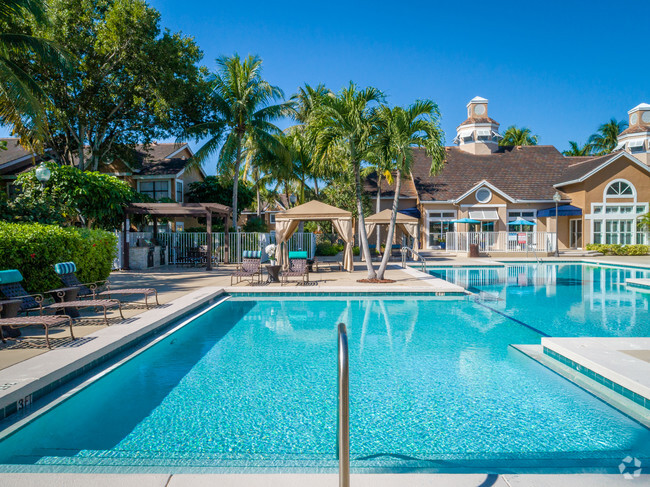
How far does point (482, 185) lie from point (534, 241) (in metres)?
5.27

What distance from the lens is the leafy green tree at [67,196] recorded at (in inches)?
561

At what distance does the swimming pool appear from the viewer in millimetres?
8711

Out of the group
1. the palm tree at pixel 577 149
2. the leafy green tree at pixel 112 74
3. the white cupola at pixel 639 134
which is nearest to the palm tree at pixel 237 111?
the leafy green tree at pixel 112 74

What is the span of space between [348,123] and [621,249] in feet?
76.5

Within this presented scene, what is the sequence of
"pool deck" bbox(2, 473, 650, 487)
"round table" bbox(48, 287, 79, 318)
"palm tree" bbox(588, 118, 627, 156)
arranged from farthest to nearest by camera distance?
"palm tree" bbox(588, 118, 627, 156) < "round table" bbox(48, 287, 79, 318) < "pool deck" bbox(2, 473, 650, 487)

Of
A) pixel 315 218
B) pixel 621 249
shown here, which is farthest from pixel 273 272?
pixel 621 249

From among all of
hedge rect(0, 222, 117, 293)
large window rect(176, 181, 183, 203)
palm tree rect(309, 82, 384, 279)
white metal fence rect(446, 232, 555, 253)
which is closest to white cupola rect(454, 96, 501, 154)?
white metal fence rect(446, 232, 555, 253)

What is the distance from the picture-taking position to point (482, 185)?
2994 cm

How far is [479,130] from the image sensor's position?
3669cm

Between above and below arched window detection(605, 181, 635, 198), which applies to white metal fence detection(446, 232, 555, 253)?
below

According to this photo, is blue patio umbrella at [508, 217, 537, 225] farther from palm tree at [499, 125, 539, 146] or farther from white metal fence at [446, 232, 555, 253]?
palm tree at [499, 125, 539, 146]

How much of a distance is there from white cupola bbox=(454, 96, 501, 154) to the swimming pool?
18.1 m

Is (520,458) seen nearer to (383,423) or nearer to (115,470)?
(383,423)

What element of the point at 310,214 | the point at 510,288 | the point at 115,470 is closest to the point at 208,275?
the point at 310,214
